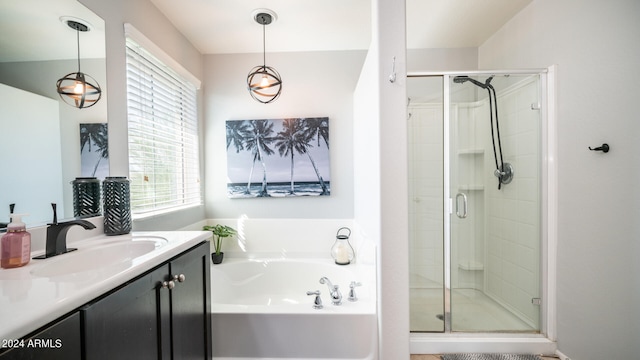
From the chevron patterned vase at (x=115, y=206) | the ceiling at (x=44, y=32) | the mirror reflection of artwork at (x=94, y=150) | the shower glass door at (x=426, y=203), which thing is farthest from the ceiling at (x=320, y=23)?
the chevron patterned vase at (x=115, y=206)

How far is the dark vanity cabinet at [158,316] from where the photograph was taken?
75cm

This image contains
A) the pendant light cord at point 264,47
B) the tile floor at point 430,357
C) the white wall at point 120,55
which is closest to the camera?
the white wall at point 120,55

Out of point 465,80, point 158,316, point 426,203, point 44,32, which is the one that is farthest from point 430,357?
point 44,32

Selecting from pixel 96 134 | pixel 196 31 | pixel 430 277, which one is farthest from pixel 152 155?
pixel 430 277

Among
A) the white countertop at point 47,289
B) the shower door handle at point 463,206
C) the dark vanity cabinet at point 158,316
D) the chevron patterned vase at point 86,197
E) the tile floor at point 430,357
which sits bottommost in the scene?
the tile floor at point 430,357

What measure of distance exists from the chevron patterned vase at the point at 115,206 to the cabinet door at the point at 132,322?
22.4 inches

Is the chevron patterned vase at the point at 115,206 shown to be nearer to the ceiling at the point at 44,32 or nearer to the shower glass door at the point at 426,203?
the ceiling at the point at 44,32

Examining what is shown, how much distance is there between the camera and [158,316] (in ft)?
3.25

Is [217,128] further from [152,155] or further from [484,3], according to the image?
[484,3]

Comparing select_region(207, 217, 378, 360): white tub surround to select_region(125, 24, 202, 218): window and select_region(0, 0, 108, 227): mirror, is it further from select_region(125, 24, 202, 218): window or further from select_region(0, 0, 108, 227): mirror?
select_region(0, 0, 108, 227): mirror

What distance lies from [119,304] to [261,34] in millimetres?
2288

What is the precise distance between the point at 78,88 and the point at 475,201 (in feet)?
8.56

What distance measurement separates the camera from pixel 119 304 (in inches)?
31.7

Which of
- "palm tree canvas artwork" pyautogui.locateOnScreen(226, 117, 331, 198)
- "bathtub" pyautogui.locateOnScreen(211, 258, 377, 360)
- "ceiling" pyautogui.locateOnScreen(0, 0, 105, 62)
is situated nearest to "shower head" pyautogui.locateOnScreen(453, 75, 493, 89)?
"palm tree canvas artwork" pyautogui.locateOnScreen(226, 117, 331, 198)
